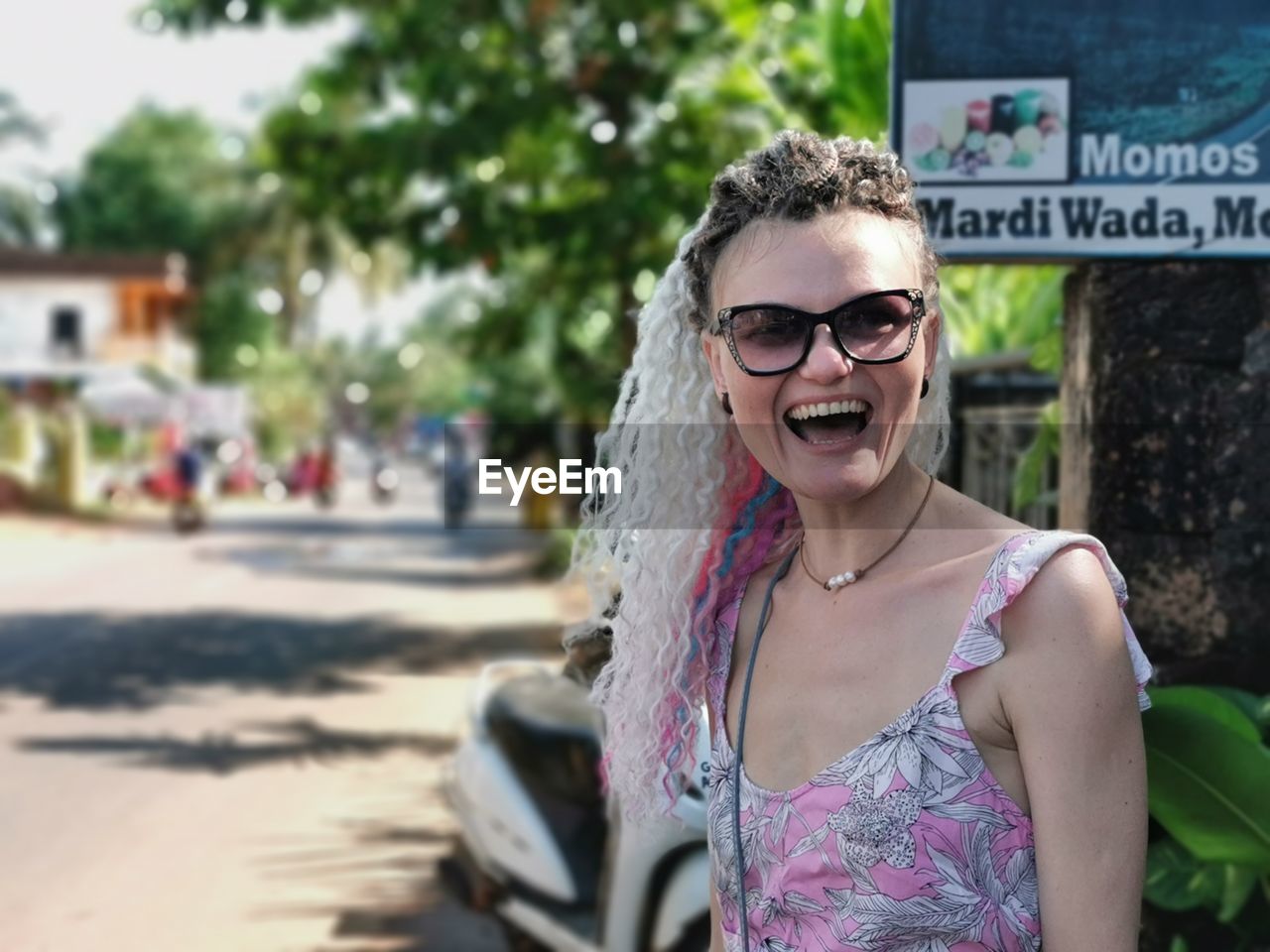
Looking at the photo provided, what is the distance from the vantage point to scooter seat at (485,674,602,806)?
486 centimetres

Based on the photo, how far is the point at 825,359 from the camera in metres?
1.69

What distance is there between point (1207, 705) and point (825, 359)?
3.68 ft

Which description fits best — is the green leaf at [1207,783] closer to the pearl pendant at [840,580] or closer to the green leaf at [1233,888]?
the green leaf at [1233,888]

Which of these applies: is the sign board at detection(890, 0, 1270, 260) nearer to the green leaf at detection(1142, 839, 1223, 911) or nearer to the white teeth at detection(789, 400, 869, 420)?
the green leaf at detection(1142, 839, 1223, 911)

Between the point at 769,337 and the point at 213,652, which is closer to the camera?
the point at 769,337

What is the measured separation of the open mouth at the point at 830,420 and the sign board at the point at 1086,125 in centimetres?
120

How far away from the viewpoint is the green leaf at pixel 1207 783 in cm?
242

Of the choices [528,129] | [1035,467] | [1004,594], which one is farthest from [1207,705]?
[528,129]

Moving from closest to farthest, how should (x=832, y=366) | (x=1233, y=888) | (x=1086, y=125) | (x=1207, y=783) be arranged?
(x=832, y=366) < (x=1207, y=783) < (x=1233, y=888) < (x=1086, y=125)

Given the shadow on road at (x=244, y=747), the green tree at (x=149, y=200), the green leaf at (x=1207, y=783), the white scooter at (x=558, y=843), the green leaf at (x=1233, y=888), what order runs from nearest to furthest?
the green leaf at (x=1207, y=783) < the green leaf at (x=1233, y=888) < the white scooter at (x=558, y=843) < the shadow on road at (x=244, y=747) < the green tree at (x=149, y=200)

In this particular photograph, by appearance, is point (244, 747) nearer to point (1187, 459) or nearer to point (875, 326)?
point (1187, 459)

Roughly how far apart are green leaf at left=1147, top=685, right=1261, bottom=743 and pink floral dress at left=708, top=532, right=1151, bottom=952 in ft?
3.00

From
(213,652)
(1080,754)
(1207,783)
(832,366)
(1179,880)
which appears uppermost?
(832,366)

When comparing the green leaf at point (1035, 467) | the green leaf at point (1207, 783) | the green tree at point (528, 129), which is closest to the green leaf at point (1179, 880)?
the green leaf at point (1207, 783)
